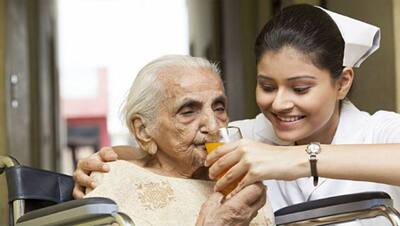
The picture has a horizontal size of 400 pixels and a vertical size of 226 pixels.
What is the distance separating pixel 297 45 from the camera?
7.16 ft

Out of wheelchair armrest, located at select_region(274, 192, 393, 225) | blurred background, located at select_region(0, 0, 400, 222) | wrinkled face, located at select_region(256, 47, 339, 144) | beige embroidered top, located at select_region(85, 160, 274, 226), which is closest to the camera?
wheelchair armrest, located at select_region(274, 192, 393, 225)

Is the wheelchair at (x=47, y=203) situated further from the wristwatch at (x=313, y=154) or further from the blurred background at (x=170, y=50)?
the wristwatch at (x=313, y=154)

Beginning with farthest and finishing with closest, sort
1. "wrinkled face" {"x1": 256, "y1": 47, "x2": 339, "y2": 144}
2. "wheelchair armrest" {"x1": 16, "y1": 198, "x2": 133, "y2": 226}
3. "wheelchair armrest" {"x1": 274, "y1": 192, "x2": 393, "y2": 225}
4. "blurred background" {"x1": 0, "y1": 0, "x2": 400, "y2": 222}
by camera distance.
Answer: "blurred background" {"x1": 0, "y1": 0, "x2": 400, "y2": 222} < "wrinkled face" {"x1": 256, "y1": 47, "x2": 339, "y2": 144} < "wheelchair armrest" {"x1": 274, "y1": 192, "x2": 393, "y2": 225} < "wheelchair armrest" {"x1": 16, "y1": 198, "x2": 133, "y2": 226}

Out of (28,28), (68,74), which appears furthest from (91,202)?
(68,74)

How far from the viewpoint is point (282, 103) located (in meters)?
2.13

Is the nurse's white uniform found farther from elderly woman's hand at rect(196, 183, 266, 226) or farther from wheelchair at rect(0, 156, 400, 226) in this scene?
elderly woman's hand at rect(196, 183, 266, 226)

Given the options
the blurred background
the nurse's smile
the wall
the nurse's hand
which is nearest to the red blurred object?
the blurred background

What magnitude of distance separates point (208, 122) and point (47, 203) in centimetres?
50

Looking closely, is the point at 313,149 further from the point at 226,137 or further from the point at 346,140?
the point at 346,140

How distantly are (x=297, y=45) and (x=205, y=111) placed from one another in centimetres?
32

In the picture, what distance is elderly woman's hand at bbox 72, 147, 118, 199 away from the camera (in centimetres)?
210

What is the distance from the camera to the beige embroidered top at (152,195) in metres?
2.03

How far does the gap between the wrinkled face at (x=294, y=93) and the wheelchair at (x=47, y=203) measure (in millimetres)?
606

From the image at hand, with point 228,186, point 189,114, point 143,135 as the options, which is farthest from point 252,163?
point 143,135
